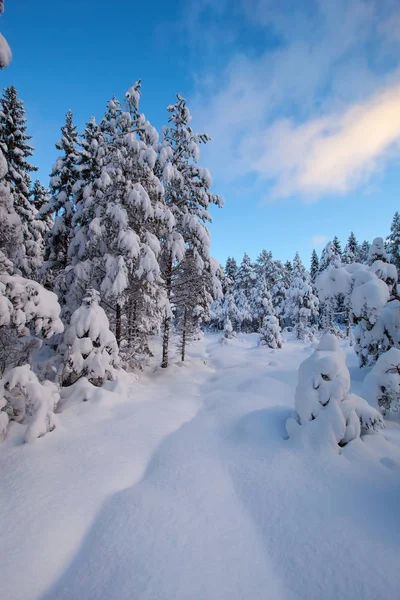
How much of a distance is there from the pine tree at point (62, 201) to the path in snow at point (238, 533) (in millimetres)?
12233

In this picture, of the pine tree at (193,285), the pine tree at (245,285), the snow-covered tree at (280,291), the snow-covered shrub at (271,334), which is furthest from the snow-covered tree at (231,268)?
the pine tree at (193,285)

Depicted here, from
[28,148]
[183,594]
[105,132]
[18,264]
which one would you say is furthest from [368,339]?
[28,148]

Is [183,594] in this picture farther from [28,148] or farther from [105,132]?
[28,148]

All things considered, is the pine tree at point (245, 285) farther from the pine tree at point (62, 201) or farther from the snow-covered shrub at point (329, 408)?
the snow-covered shrub at point (329, 408)

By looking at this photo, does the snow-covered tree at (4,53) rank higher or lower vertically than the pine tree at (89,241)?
higher

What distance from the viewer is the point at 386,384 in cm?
737

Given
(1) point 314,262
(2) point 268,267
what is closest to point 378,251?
(2) point 268,267

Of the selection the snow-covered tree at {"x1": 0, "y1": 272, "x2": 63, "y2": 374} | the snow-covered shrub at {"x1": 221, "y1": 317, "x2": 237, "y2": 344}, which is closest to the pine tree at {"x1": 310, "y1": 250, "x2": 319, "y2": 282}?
the snow-covered shrub at {"x1": 221, "y1": 317, "x2": 237, "y2": 344}

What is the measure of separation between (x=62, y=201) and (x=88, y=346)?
945 centimetres

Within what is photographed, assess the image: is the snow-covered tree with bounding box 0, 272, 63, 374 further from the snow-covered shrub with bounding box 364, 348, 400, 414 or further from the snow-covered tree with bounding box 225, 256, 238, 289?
the snow-covered tree with bounding box 225, 256, 238, 289

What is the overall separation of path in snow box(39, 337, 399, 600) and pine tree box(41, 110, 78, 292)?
1223 centimetres

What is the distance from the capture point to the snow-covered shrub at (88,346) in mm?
8281

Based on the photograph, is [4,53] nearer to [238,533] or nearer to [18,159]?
[238,533]

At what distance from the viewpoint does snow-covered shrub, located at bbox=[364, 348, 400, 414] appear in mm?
7289
